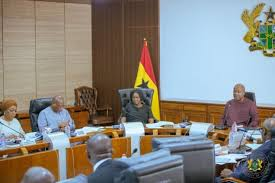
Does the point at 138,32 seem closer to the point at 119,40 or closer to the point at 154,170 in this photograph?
the point at 119,40

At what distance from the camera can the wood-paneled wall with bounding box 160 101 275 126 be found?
8438mm

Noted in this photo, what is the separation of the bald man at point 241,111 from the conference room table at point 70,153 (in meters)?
0.77

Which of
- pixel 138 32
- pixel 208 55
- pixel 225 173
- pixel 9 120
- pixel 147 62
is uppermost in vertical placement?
pixel 138 32

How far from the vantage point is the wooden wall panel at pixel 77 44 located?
33.1 feet

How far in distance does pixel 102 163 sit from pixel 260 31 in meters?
5.64

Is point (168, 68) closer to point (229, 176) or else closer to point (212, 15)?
point (212, 15)

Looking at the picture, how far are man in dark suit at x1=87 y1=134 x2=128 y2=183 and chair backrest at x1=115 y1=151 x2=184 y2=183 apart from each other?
107mm

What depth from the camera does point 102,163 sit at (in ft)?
10.6

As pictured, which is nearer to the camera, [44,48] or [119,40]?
[44,48]

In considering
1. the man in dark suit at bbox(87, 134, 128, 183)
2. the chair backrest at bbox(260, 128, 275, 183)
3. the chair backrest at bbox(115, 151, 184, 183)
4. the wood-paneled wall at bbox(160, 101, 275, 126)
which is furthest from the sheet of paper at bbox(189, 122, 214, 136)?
the chair backrest at bbox(115, 151, 184, 183)

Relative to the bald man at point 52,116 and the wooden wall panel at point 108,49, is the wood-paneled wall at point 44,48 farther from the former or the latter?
the bald man at point 52,116

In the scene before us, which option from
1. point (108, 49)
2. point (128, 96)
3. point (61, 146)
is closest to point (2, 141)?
point (61, 146)

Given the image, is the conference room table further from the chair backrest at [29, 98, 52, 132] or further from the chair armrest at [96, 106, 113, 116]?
the chair armrest at [96, 106, 113, 116]

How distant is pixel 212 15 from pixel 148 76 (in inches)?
60.7
